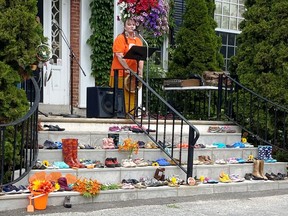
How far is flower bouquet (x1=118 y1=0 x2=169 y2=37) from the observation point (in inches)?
334

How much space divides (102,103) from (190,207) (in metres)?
2.52

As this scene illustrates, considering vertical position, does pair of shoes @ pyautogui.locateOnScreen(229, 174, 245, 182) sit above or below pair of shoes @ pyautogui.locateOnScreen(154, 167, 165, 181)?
below

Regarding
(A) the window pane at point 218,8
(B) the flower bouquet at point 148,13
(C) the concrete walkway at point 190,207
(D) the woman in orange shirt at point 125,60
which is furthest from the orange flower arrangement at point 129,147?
(A) the window pane at point 218,8

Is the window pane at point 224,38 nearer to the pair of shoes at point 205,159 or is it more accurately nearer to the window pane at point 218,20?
the window pane at point 218,20

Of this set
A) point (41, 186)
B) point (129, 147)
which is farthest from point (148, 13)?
point (41, 186)

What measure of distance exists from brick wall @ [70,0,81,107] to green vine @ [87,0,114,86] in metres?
0.27

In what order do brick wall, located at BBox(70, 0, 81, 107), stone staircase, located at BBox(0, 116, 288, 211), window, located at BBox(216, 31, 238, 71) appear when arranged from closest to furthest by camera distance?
stone staircase, located at BBox(0, 116, 288, 211)
brick wall, located at BBox(70, 0, 81, 107)
window, located at BBox(216, 31, 238, 71)

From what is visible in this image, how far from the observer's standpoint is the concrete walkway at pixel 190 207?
4.50 m

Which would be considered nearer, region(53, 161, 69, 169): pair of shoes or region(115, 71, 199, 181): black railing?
region(53, 161, 69, 169): pair of shoes

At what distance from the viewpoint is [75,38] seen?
30.3 feet

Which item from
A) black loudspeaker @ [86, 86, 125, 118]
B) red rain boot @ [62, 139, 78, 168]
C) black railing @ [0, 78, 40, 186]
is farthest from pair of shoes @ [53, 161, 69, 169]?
black loudspeaker @ [86, 86, 125, 118]

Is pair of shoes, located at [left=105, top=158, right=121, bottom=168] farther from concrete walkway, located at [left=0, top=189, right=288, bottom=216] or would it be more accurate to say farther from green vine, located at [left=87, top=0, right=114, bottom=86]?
green vine, located at [left=87, top=0, right=114, bottom=86]

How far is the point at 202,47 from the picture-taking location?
392 inches

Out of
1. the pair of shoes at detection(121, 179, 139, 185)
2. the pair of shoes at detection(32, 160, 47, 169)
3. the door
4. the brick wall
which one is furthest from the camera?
the brick wall
